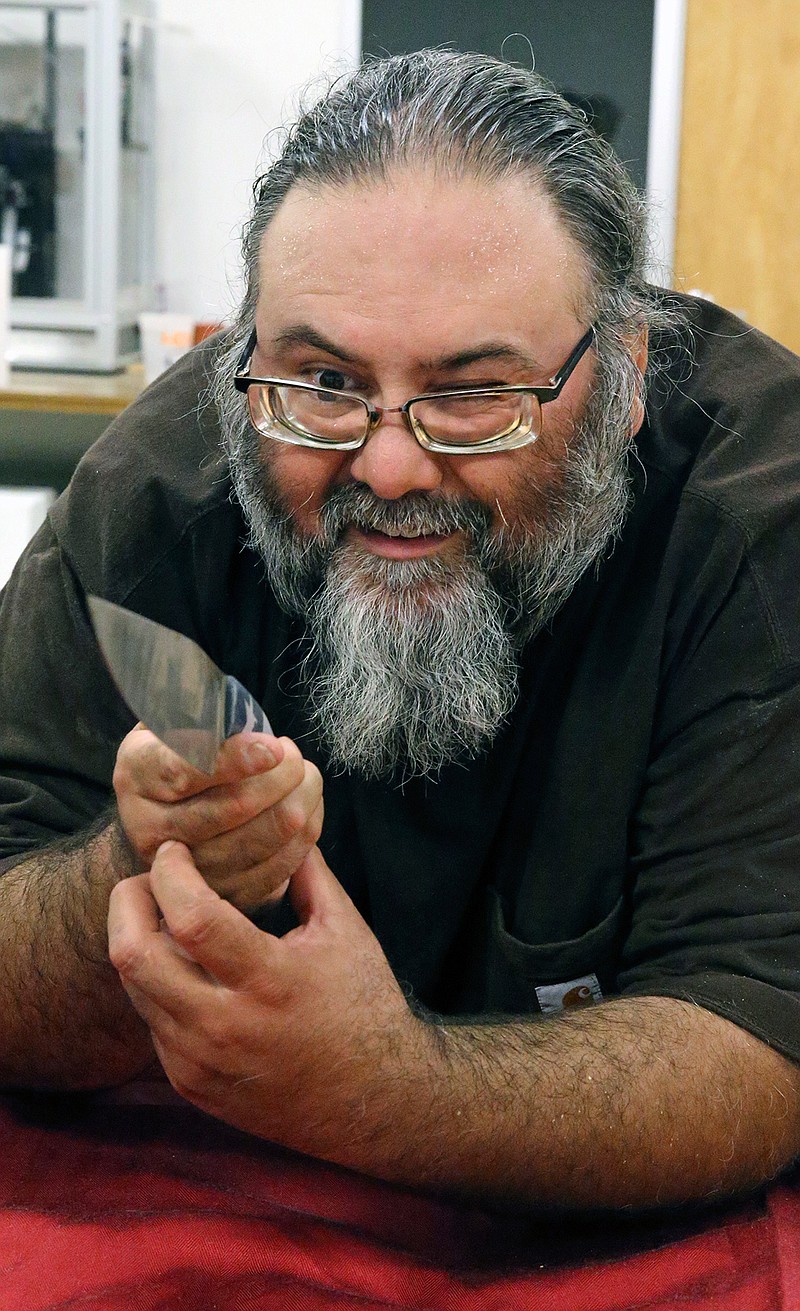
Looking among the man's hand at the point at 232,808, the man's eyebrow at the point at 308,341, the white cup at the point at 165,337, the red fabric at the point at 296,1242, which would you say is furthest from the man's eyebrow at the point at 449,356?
the white cup at the point at 165,337

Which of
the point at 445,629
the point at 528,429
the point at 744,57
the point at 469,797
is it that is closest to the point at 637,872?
the point at 469,797

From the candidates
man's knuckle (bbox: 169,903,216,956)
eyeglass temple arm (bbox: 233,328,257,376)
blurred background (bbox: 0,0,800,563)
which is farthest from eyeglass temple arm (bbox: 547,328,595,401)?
blurred background (bbox: 0,0,800,563)

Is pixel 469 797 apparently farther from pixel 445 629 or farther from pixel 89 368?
pixel 89 368

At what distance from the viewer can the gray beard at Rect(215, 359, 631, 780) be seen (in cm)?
114

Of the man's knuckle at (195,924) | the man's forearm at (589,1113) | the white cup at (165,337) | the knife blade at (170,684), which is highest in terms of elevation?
the white cup at (165,337)

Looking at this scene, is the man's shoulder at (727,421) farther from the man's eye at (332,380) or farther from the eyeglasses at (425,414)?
the man's eye at (332,380)

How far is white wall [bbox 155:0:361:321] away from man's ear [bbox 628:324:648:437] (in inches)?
93.1

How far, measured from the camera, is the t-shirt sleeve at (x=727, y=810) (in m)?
1.03

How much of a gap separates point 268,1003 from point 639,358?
0.69 m

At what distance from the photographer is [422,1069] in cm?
92

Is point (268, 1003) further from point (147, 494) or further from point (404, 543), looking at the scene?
point (147, 494)

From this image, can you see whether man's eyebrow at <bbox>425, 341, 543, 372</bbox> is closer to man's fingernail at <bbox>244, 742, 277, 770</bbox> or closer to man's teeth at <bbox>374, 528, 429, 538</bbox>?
man's teeth at <bbox>374, 528, 429, 538</bbox>

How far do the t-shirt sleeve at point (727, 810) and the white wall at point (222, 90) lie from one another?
8.36 ft

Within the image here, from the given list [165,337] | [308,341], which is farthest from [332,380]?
[165,337]
